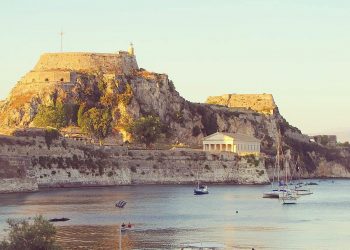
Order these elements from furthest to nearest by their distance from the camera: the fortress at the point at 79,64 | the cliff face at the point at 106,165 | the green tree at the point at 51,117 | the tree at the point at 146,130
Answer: the fortress at the point at 79,64 → the tree at the point at 146,130 → the green tree at the point at 51,117 → the cliff face at the point at 106,165

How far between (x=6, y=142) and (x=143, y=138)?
126 ft

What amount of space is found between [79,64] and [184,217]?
87179 mm

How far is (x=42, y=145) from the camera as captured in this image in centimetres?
12188

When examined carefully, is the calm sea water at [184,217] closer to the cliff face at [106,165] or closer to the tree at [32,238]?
the cliff face at [106,165]

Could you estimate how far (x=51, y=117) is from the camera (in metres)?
149

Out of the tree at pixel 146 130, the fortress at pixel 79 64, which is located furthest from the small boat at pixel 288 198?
the fortress at pixel 79 64

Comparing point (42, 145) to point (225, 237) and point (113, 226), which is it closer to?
point (113, 226)

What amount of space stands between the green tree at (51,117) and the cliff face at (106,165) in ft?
55.0

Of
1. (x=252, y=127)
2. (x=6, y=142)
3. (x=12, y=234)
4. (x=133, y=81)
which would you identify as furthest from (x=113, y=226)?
(x=252, y=127)

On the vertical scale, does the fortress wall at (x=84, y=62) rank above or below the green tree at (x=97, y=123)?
above

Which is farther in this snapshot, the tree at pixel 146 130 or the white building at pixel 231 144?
the white building at pixel 231 144

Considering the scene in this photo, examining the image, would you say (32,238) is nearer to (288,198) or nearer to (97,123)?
(288,198)

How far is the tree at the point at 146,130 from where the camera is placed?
15012 cm

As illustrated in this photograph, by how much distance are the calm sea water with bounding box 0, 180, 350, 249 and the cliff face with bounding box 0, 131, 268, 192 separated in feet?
15.5
